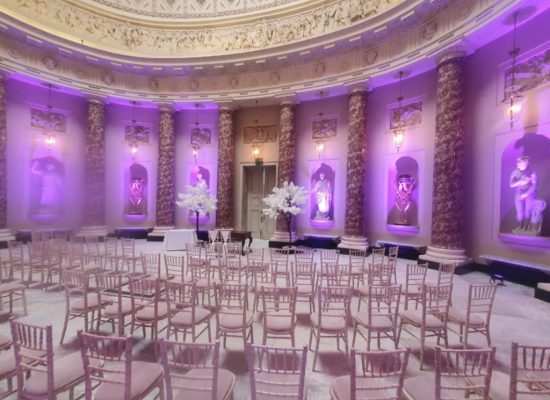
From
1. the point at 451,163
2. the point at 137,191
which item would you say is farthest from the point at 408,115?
the point at 137,191

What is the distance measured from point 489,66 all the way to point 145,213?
14809mm

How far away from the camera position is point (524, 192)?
7547 millimetres

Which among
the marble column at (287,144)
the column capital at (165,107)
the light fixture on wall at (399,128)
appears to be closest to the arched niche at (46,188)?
the column capital at (165,107)

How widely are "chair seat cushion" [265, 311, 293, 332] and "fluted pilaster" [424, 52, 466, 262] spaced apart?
650 cm

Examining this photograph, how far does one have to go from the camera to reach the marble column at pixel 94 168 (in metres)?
13.1

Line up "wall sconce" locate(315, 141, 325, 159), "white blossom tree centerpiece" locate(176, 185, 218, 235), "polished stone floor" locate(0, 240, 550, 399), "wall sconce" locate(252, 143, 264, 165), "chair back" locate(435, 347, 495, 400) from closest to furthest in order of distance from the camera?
1. "chair back" locate(435, 347, 495, 400)
2. "polished stone floor" locate(0, 240, 550, 399)
3. "white blossom tree centerpiece" locate(176, 185, 218, 235)
4. "wall sconce" locate(315, 141, 325, 159)
5. "wall sconce" locate(252, 143, 264, 165)

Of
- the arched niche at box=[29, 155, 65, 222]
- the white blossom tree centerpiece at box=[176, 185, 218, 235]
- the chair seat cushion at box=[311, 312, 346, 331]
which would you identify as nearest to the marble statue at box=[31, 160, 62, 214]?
the arched niche at box=[29, 155, 65, 222]

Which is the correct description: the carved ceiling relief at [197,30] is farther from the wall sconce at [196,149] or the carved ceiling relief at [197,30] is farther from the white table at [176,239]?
the white table at [176,239]

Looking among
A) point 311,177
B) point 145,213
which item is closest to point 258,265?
point 311,177

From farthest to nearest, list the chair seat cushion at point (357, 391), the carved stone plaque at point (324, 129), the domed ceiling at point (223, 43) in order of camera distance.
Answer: the carved stone plaque at point (324, 129) → the domed ceiling at point (223, 43) → the chair seat cushion at point (357, 391)

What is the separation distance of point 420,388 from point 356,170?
30.5ft

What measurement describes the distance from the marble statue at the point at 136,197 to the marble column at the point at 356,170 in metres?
9.97

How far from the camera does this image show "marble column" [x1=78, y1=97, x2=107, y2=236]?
43.0ft

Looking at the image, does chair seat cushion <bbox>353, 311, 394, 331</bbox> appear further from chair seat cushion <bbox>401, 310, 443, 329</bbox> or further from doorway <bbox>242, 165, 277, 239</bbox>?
doorway <bbox>242, 165, 277, 239</bbox>
